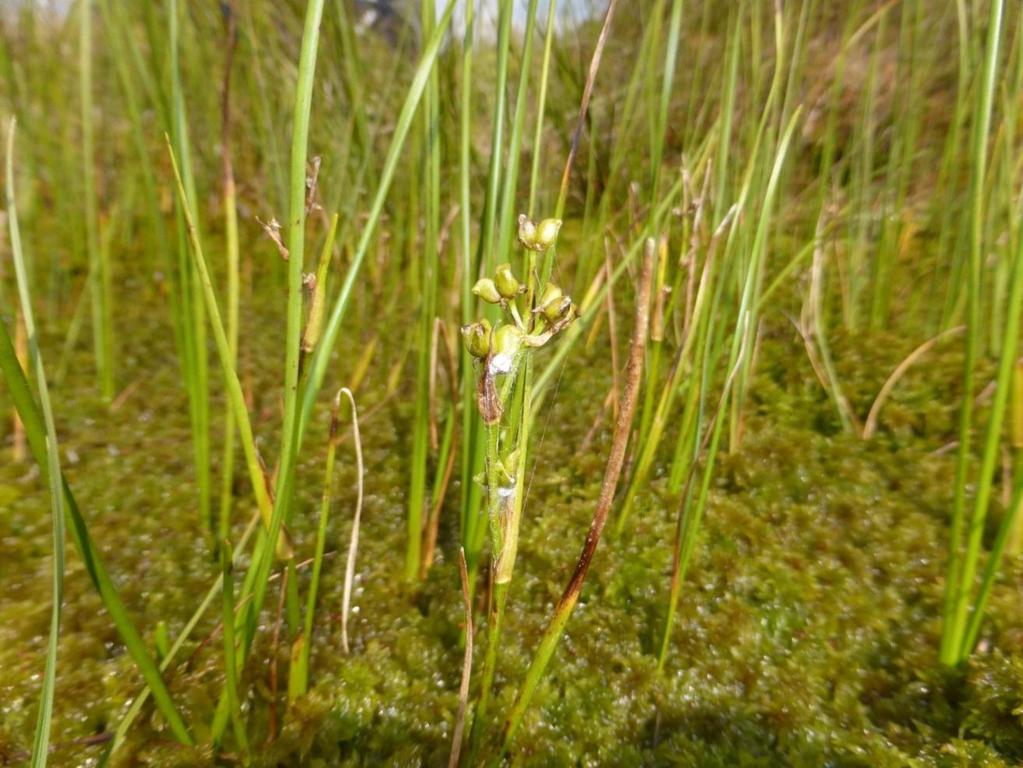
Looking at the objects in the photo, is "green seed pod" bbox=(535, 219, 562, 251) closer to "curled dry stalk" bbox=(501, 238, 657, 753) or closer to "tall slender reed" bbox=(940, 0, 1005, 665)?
"curled dry stalk" bbox=(501, 238, 657, 753)

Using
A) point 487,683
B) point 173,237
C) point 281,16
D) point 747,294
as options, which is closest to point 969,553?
point 747,294

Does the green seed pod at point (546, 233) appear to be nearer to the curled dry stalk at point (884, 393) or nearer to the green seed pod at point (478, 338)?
the green seed pod at point (478, 338)

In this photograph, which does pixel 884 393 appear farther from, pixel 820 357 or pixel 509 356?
pixel 509 356

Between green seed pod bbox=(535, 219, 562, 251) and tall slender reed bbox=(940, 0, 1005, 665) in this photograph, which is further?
tall slender reed bbox=(940, 0, 1005, 665)

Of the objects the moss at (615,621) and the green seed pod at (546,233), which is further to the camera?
the moss at (615,621)

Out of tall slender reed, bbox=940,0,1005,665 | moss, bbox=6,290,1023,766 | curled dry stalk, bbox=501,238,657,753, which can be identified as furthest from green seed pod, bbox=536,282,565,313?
tall slender reed, bbox=940,0,1005,665

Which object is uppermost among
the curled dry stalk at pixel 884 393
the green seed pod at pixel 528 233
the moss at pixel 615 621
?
the green seed pod at pixel 528 233

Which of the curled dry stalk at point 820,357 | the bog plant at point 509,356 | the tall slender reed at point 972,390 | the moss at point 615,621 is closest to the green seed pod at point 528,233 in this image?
the bog plant at point 509,356

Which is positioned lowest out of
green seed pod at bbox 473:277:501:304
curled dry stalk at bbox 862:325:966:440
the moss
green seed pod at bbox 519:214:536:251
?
the moss

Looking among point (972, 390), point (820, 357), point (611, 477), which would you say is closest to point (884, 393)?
point (820, 357)

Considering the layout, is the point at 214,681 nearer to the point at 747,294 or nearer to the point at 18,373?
the point at 18,373
